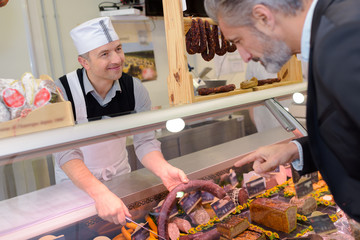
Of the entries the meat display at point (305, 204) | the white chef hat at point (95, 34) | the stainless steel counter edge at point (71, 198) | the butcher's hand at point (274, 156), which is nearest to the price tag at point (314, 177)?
the meat display at point (305, 204)

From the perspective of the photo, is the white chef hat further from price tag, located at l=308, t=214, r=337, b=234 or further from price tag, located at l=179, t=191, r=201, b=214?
price tag, located at l=308, t=214, r=337, b=234

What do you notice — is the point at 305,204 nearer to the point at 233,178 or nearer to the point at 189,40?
the point at 233,178

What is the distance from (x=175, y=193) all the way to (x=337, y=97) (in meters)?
1.01

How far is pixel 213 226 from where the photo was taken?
181 centimetres

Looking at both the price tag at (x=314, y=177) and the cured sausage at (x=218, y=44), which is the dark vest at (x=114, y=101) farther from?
the price tag at (x=314, y=177)

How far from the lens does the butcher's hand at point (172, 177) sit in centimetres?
178

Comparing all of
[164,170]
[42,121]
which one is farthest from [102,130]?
[164,170]

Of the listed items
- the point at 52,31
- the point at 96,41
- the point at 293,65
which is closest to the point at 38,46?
the point at 52,31

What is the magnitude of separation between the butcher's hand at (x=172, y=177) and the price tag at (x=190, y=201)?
9 cm

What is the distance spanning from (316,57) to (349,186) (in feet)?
1.54

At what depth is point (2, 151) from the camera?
1.26 metres

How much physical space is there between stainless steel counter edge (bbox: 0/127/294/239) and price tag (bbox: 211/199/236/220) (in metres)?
0.17

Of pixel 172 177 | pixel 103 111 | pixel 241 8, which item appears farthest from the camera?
pixel 103 111

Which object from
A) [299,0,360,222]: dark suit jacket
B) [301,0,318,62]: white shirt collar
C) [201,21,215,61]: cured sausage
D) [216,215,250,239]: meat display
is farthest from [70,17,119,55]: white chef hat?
[299,0,360,222]: dark suit jacket
